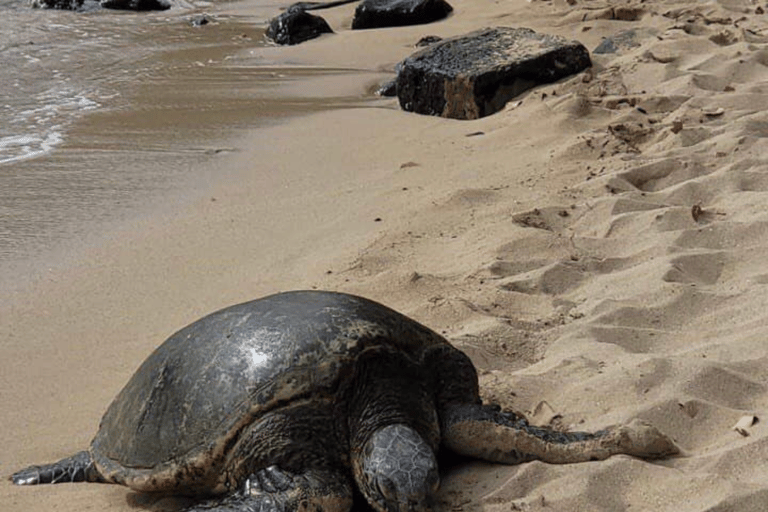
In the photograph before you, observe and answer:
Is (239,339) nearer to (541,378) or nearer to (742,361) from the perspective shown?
(541,378)

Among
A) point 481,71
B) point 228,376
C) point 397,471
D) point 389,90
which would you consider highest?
point 481,71

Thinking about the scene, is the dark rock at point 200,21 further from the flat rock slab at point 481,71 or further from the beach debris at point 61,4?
the flat rock slab at point 481,71

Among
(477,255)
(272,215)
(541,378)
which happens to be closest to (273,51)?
(272,215)

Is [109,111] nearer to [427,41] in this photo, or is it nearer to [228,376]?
[427,41]

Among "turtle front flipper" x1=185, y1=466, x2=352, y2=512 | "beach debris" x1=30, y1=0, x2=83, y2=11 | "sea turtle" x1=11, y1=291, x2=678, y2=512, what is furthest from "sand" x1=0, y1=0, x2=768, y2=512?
"beach debris" x1=30, y1=0, x2=83, y2=11

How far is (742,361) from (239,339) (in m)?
1.45

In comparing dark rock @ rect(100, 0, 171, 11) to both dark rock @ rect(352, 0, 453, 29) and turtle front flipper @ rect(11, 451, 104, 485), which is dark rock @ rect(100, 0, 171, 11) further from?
turtle front flipper @ rect(11, 451, 104, 485)

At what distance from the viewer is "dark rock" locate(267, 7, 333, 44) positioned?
32.0 feet

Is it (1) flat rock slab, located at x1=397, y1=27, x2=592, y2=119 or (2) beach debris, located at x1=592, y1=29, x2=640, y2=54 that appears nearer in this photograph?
(1) flat rock slab, located at x1=397, y1=27, x2=592, y2=119

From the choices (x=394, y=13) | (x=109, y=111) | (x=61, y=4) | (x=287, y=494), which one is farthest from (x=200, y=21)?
(x=287, y=494)

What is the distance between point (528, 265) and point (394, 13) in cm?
650

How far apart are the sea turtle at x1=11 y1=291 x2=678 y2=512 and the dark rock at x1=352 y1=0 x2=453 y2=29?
748cm

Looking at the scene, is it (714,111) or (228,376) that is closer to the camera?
(228,376)

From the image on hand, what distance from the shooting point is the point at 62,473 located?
9.81 feet
